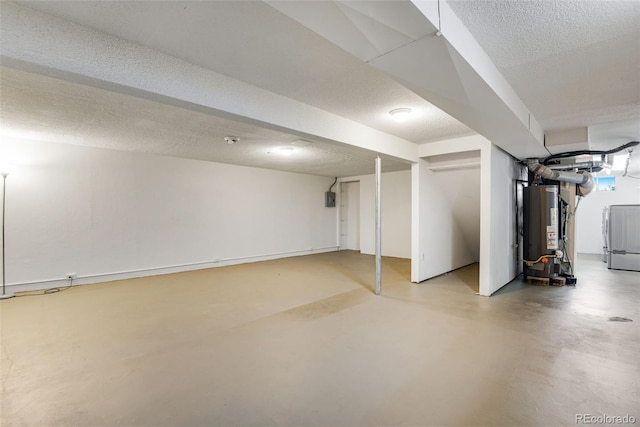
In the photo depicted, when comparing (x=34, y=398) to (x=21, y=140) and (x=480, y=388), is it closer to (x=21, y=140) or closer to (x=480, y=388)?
(x=480, y=388)

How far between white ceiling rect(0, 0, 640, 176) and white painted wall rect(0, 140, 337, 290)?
2.83ft

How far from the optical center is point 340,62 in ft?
6.87

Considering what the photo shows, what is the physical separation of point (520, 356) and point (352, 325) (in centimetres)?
146

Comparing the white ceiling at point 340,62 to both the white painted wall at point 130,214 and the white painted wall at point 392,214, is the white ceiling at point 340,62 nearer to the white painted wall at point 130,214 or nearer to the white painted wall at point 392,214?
the white painted wall at point 130,214

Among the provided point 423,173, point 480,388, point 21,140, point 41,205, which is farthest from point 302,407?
point 21,140

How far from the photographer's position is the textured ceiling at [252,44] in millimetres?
1521

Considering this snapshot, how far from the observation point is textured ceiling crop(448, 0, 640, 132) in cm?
157

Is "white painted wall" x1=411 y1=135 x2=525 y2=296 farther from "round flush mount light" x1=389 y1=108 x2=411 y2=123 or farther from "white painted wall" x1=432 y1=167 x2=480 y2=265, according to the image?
"round flush mount light" x1=389 y1=108 x2=411 y2=123

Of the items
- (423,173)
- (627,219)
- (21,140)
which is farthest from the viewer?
(627,219)

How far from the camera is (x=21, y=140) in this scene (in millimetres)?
4195

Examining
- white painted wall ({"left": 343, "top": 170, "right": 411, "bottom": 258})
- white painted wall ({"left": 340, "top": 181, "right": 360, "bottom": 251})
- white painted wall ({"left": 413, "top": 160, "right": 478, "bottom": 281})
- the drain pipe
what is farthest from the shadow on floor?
white painted wall ({"left": 340, "top": 181, "right": 360, "bottom": 251})

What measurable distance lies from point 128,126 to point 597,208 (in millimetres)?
11128

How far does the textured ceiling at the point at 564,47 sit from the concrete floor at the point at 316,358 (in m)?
2.29

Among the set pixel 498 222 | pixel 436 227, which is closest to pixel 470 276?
pixel 436 227
